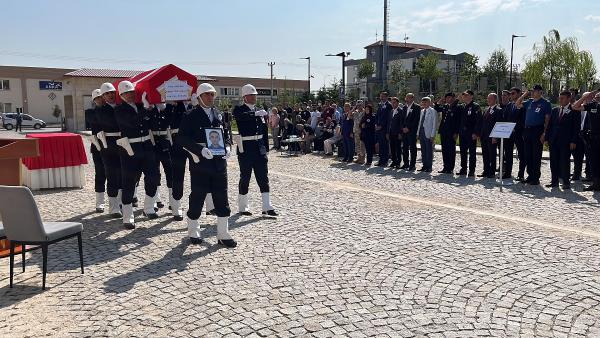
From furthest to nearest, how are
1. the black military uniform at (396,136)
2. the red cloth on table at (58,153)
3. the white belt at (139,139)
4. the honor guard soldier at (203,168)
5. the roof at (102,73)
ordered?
the roof at (102,73), the black military uniform at (396,136), the red cloth on table at (58,153), the white belt at (139,139), the honor guard soldier at (203,168)

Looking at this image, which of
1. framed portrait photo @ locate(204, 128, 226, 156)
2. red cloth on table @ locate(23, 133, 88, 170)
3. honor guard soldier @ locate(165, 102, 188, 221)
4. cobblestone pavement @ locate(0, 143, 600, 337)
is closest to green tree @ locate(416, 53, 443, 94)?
cobblestone pavement @ locate(0, 143, 600, 337)

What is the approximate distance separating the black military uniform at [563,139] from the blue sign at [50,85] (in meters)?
59.2

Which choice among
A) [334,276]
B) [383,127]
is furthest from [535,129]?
[334,276]

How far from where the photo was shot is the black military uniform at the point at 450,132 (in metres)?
13.0

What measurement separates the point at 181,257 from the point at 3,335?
2.28 m

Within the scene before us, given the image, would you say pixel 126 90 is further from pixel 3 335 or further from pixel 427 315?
pixel 427 315

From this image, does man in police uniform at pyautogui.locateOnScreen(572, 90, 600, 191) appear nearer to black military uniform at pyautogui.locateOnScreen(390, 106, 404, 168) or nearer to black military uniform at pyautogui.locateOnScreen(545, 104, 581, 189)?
black military uniform at pyautogui.locateOnScreen(545, 104, 581, 189)

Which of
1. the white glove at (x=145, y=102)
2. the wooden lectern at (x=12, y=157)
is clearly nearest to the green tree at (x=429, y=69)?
the white glove at (x=145, y=102)

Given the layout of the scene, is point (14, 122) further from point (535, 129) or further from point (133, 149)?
point (535, 129)

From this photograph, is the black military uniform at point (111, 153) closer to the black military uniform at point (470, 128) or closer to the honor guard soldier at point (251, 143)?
the honor guard soldier at point (251, 143)

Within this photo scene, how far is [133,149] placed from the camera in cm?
775

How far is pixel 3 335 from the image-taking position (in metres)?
4.01

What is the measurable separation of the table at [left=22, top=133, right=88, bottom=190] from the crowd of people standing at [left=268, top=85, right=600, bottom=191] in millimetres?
8078

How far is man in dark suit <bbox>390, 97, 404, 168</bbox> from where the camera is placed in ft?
46.6
